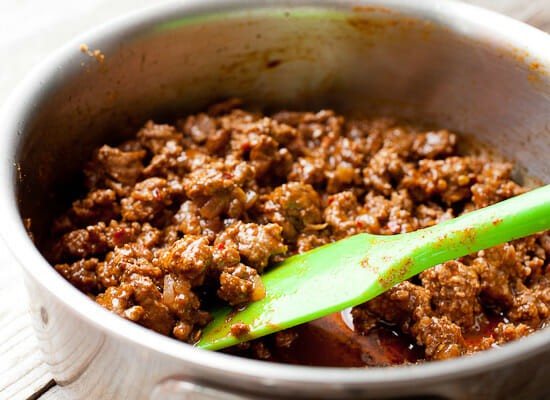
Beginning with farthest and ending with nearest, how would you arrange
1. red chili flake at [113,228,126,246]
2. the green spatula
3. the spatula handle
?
red chili flake at [113,228,126,246], the spatula handle, the green spatula

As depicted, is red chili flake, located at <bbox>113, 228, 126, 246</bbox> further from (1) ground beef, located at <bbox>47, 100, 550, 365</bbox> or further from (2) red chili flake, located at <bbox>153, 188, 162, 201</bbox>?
(2) red chili flake, located at <bbox>153, 188, 162, 201</bbox>

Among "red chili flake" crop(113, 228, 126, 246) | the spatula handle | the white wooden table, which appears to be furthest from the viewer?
"red chili flake" crop(113, 228, 126, 246)

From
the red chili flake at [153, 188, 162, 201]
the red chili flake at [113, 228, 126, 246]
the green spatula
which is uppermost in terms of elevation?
the green spatula

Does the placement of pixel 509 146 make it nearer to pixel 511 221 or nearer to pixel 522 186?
pixel 522 186

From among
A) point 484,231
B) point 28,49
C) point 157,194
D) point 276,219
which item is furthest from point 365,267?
point 28,49

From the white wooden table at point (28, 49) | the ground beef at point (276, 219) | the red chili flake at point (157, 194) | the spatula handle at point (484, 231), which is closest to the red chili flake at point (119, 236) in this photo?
the ground beef at point (276, 219)

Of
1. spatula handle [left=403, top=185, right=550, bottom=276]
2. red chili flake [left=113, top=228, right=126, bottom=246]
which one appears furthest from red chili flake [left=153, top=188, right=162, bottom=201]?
spatula handle [left=403, top=185, right=550, bottom=276]

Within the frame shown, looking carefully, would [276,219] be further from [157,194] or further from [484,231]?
[484,231]
